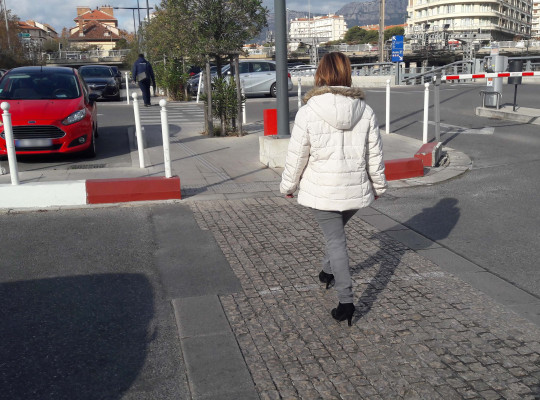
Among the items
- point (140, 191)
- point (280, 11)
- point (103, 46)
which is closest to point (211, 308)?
point (140, 191)

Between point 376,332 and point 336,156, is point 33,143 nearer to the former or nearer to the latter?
point 336,156

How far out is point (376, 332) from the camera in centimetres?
398

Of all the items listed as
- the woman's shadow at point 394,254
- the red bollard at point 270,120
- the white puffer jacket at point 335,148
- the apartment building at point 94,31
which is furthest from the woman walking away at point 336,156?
the apartment building at point 94,31

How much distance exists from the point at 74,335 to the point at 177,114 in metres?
15.1

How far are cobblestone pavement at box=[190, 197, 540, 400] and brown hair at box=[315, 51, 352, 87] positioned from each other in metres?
1.66

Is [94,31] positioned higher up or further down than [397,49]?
higher up

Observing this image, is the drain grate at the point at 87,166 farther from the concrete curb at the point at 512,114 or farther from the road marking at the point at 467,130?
the concrete curb at the point at 512,114

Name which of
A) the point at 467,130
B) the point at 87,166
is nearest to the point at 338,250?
the point at 87,166

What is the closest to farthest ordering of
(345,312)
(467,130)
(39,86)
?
(345,312) < (39,86) < (467,130)

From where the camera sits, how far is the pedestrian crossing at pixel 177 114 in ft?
54.3

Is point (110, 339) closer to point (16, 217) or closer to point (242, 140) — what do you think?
point (16, 217)

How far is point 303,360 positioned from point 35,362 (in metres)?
1.65

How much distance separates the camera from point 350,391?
3.24m

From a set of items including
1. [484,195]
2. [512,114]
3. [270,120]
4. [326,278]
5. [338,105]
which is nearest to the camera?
[338,105]
